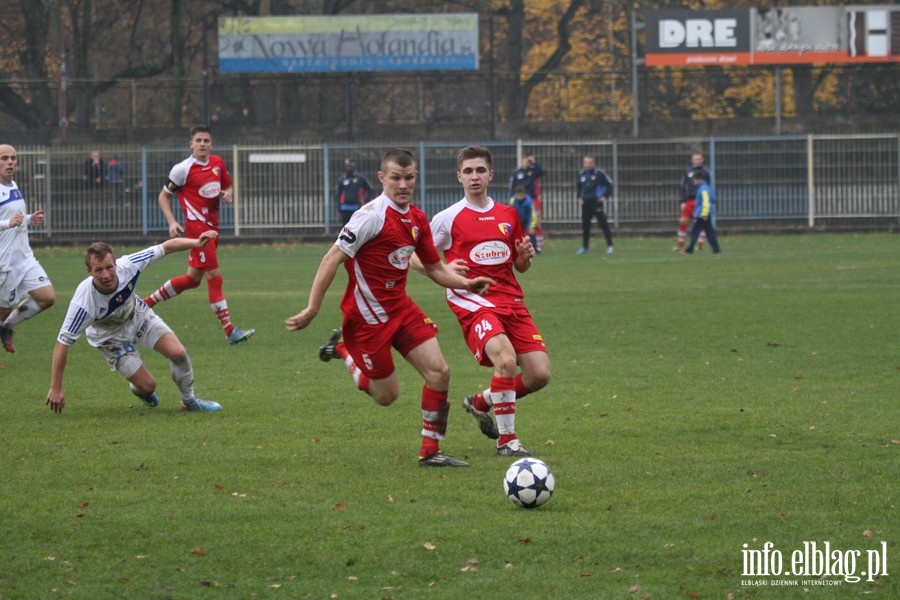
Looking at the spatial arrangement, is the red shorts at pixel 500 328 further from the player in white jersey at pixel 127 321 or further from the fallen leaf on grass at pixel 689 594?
the fallen leaf on grass at pixel 689 594

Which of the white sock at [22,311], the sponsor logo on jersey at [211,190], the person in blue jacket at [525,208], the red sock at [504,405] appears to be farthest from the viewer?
the person in blue jacket at [525,208]

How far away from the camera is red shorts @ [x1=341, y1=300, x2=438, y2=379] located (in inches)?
316

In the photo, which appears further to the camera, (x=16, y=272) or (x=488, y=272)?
(x=16, y=272)

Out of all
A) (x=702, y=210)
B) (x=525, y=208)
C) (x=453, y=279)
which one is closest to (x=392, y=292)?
(x=453, y=279)

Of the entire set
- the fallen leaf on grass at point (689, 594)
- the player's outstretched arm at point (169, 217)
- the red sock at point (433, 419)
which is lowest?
the fallen leaf on grass at point (689, 594)

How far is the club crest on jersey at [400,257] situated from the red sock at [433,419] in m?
0.78

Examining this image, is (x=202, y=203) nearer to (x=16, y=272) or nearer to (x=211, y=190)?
(x=211, y=190)

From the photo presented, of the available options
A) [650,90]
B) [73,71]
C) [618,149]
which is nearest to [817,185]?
[618,149]

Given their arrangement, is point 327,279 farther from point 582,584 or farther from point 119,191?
point 119,191

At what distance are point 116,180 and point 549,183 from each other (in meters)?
11.9

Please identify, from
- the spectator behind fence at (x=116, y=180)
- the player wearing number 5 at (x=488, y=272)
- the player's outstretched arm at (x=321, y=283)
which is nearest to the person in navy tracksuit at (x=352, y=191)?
the spectator behind fence at (x=116, y=180)

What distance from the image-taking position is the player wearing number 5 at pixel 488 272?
848cm

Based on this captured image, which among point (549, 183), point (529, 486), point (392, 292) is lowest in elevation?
point (529, 486)

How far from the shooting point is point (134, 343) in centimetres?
1011
